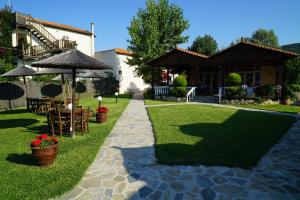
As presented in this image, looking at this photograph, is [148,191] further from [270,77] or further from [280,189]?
[270,77]

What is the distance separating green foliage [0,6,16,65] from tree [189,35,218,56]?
28.2 m

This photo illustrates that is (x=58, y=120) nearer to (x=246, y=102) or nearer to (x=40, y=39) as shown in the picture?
(x=246, y=102)

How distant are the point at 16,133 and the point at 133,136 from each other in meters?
4.51

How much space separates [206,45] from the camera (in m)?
42.2

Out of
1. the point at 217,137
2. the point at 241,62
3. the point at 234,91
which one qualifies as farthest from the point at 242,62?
the point at 217,137

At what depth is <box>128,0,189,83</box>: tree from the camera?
26438mm

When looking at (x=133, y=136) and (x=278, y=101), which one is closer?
(x=133, y=136)

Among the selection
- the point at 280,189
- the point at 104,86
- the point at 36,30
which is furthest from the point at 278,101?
the point at 36,30

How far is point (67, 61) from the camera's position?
308 inches

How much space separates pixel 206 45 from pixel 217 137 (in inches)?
1430

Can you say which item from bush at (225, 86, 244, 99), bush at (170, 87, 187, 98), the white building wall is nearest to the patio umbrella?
bush at (225, 86, 244, 99)

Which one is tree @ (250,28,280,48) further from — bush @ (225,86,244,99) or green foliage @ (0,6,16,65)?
green foliage @ (0,6,16,65)

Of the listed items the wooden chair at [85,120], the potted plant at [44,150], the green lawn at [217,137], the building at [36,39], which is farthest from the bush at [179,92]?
the potted plant at [44,150]

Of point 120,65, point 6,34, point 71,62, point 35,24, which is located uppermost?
point 35,24
